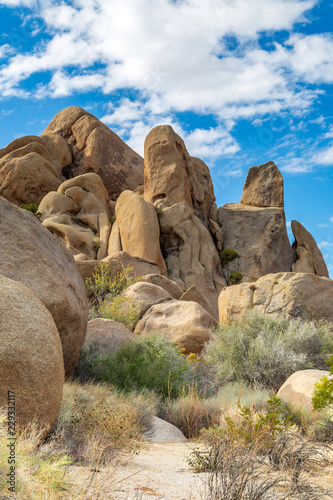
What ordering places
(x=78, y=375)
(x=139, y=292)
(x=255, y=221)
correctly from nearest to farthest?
(x=78, y=375)
(x=139, y=292)
(x=255, y=221)

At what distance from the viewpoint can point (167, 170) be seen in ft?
111

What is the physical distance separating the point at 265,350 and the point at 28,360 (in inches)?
270

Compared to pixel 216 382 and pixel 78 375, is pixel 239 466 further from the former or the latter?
pixel 216 382

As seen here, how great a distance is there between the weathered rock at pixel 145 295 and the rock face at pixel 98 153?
29165 millimetres

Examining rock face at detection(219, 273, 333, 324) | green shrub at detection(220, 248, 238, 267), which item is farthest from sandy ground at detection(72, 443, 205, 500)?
green shrub at detection(220, 248, 238, 267)

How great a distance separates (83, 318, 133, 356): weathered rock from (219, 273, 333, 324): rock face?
456 centimetres

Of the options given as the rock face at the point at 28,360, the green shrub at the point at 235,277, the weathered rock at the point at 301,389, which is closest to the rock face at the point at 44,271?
the rock face at the point at 28,360

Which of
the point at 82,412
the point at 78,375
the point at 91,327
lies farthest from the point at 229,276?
the point at 82,412

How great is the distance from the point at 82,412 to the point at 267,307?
9.23m

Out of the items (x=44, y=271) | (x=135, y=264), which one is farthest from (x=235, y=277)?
(x=44, y=271)

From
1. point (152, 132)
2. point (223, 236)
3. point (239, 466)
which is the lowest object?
point (239, 466)

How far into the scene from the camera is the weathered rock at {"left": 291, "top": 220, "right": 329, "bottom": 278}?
119ft

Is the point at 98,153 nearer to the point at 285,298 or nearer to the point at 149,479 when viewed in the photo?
the point at 285,298

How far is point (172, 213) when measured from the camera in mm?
32344
